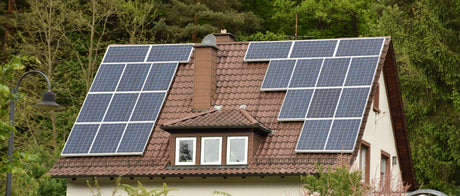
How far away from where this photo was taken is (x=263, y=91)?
31891mm

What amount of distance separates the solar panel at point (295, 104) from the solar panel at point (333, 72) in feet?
2.12

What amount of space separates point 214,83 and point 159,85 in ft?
6.19

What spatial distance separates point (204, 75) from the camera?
3231cm

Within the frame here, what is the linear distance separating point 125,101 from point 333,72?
7.12 metres

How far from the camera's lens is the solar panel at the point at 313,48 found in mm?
32438

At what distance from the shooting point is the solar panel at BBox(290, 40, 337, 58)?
32438mm

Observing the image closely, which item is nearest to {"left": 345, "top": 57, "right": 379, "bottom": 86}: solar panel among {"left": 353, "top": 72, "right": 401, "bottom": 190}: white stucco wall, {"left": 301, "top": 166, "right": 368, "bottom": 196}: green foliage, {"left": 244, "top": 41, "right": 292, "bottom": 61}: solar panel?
{"left": 353, "top": 72, "right": 401, "bottom": 190}: white stucco wall

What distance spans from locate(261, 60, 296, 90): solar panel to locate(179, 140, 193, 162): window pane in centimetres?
332

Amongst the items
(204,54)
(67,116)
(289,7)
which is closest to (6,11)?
(67,116)

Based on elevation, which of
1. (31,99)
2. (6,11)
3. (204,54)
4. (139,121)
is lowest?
(139,121)

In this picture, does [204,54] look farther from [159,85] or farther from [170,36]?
[170,36]

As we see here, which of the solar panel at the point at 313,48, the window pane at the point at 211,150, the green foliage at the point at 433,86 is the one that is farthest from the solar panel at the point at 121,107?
the green foliage at the point at 433,86

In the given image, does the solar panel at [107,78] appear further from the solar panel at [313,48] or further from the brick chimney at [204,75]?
the solar panel at [313,48]

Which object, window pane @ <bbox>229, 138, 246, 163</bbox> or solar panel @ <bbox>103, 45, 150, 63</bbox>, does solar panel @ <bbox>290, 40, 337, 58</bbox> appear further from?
solar panel @ <bbox>103, 45, 150, 63</bbox>
